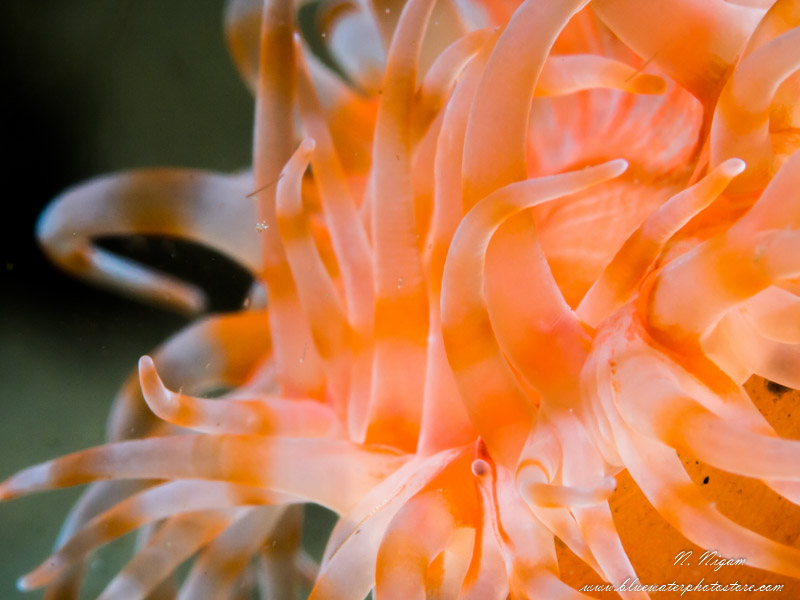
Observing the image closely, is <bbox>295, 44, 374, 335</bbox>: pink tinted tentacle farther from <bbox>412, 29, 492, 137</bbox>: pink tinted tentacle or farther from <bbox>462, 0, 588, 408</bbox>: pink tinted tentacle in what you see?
<bbox>462, 0, 588, 408</bbox>: pink tinted tentacle

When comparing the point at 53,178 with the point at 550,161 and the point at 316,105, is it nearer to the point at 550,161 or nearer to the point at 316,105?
the point at 316,105

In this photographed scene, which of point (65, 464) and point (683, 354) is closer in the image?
point (683, 354)

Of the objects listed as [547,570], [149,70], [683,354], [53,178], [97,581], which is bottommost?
[97,581]

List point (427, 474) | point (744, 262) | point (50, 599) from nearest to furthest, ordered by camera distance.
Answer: point (744, 262) < point (427, 474) < point (50, 599)

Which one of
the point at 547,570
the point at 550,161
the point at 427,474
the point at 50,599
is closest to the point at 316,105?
the point at 550,161

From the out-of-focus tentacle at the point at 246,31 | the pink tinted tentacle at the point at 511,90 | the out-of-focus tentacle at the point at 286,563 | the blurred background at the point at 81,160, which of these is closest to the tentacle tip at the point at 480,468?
the pink tinted tentacle at the point at 511,90

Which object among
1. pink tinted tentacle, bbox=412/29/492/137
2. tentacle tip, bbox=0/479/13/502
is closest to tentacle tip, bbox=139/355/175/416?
tentacle tip, bbox=0/479/13/502

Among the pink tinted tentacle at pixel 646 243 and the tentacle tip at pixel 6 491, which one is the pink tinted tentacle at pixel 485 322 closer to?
the pink tinted tentacle at pixel 646 243

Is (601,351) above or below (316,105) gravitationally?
below
